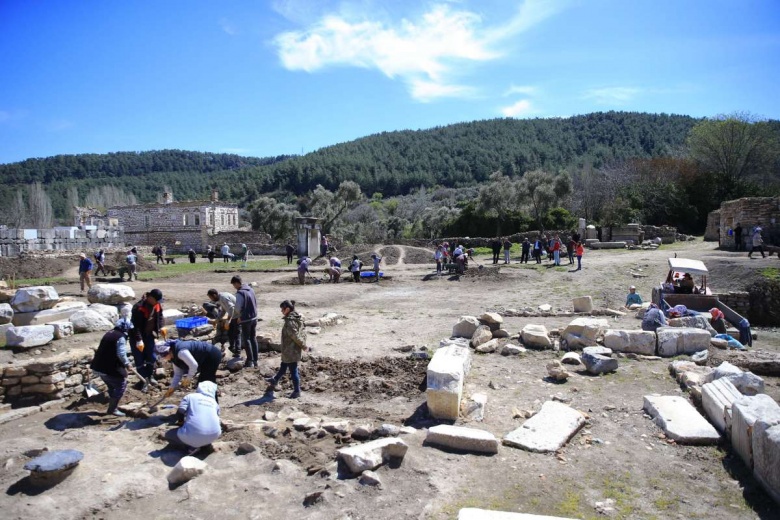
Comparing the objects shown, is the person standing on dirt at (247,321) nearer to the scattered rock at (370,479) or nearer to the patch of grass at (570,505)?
the scattered rock at (370,479)

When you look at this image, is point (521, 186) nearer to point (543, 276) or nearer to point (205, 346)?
point (543, 276)

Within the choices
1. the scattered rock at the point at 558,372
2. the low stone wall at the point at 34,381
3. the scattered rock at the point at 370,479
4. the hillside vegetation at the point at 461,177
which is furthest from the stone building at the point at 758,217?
the low stone wall at the point at 34,381

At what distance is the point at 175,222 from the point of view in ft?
175

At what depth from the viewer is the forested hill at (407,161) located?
10869 centimetres

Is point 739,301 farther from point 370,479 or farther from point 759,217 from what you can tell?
point 370,479

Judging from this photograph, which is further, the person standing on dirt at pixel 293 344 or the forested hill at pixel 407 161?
the forested hill at pixel 407 161

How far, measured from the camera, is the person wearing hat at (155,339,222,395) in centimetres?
704

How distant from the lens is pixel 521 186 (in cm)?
4059

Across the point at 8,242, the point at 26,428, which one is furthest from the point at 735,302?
the point at 8,242

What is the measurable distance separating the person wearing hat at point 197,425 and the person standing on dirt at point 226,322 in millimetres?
3501

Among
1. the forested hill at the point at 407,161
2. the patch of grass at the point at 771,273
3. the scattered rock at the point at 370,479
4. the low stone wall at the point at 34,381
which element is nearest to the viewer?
the scattered rock at the point at 370,479

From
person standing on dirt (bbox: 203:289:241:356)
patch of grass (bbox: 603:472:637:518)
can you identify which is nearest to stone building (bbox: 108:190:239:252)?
person standing on dirt (bbox: 203:289:241:356)

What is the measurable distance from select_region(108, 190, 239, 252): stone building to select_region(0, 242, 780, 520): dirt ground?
42037 mm

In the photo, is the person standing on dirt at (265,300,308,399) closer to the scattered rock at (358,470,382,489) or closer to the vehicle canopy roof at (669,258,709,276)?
the scattered rock at (358,470,382,489)
